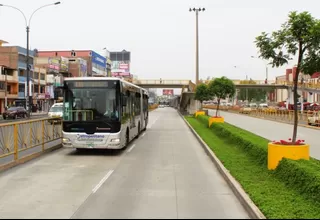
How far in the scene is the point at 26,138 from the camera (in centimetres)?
1312

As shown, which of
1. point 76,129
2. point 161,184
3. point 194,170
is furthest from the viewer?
point 76,129

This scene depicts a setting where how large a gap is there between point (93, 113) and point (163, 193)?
664 cm

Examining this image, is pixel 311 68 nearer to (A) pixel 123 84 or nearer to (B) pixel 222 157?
(B) pixel 222 157

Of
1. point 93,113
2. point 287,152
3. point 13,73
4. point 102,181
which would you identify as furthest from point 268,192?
point 13,73

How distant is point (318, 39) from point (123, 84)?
8091 mm

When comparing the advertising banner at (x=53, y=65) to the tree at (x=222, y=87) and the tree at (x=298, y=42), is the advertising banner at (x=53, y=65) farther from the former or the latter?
the tree at (x=298, y=42)

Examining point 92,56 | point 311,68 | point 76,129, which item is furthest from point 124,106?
point 92,56

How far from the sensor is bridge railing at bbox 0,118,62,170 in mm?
11430

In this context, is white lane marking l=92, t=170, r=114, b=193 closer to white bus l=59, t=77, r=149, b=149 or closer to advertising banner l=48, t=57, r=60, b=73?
white bus l=59, t=77, r=149, b=149

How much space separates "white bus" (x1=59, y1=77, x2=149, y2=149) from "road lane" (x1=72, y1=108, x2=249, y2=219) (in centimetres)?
128

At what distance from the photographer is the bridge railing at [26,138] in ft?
37.5

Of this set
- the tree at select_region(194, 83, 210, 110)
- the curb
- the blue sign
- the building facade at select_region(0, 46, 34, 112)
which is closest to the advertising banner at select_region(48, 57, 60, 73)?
the building facade at select_region(0, 46, 34, 112)

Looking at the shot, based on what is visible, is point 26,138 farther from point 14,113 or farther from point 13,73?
point 13,73

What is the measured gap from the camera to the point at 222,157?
1259cm
